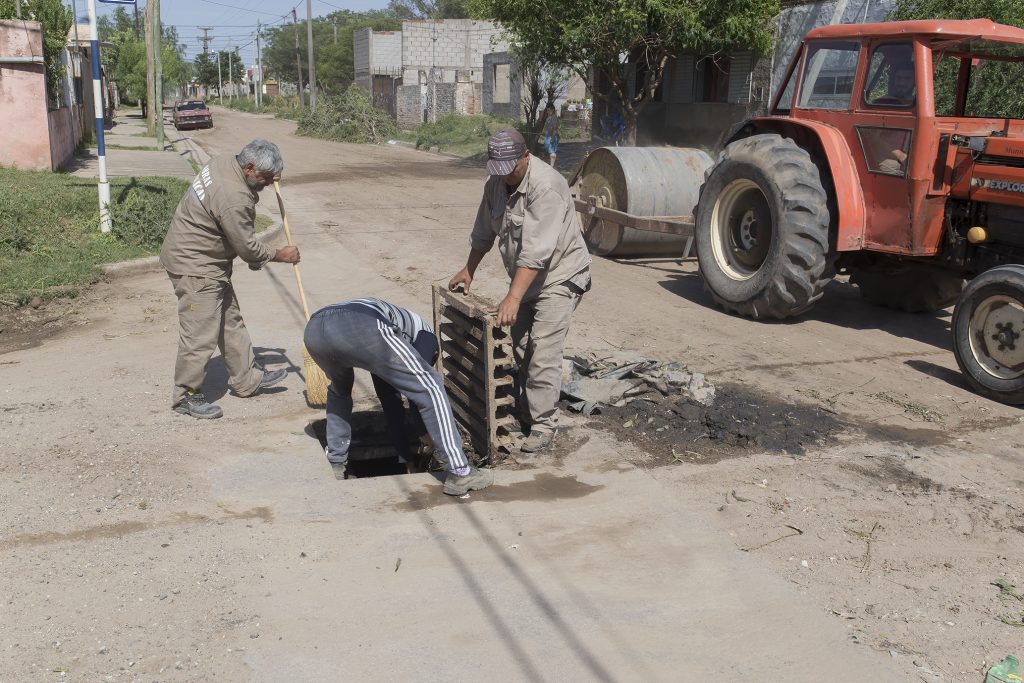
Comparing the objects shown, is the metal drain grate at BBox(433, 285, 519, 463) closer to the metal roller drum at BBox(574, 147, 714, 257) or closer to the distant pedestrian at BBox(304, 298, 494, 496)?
the distant pedestrian at BBox(304, 298, 494, 496)

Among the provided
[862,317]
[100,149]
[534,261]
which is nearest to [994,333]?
[862,317]

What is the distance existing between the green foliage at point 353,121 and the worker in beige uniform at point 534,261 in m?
34.1

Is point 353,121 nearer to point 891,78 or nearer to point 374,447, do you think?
point 891,78

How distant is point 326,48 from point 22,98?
59.3 m

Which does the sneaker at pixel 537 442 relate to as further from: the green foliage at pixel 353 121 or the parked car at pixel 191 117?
the parked car at pixel 191 117

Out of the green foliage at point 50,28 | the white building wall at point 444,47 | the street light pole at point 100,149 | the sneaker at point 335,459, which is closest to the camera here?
the sneaker at point 335,459

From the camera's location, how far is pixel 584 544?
14.5 ft

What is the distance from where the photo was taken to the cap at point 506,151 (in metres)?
5.07

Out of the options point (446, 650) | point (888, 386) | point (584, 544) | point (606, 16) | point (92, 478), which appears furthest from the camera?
point (606, 16)

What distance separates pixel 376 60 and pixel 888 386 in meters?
53.6

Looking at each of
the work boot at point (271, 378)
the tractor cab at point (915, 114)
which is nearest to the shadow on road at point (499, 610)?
the work boot at point (271, 378)

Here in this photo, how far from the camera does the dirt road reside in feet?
11.7

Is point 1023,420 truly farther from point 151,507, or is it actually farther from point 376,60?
point 376,60

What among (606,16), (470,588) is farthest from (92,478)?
(606,16)
